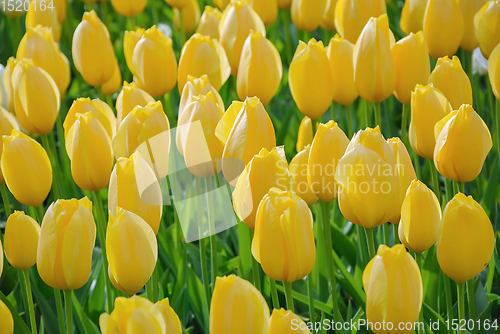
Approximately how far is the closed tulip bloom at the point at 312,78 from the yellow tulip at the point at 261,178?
37 cm

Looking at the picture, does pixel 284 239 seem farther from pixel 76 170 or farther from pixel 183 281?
pixel 183 281

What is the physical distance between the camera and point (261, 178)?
32.0 inches

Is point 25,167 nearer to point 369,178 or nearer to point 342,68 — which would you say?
point 369,178

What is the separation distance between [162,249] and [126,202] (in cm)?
53

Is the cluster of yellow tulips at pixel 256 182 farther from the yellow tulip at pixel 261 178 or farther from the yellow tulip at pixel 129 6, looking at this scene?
the yellow tulip at pixel 129 6

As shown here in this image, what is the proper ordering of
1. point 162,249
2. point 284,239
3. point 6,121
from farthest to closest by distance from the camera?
point 162,249, point 6,121, point 284,239

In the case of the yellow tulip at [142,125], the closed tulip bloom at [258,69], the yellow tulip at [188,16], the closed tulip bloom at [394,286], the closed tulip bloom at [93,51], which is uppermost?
the yellow tulip at [188,16]

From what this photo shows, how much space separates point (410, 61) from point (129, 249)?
0.76 m

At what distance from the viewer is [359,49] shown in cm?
118

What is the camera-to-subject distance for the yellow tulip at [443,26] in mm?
1320

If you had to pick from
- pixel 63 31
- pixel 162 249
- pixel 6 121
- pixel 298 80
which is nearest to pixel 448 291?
pixel 298 80

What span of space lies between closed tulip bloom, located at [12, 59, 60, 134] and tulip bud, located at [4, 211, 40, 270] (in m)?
0.37

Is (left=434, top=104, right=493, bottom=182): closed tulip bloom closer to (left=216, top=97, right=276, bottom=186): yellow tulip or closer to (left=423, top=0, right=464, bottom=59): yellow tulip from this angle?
(left=216, top=97, right=276, bottom=186): yellow tulip

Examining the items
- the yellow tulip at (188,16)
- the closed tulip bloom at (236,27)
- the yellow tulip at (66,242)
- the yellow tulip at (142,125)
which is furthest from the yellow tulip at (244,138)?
the yellow tulip at (188,16)
